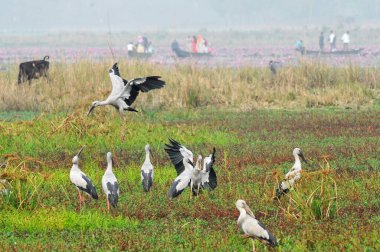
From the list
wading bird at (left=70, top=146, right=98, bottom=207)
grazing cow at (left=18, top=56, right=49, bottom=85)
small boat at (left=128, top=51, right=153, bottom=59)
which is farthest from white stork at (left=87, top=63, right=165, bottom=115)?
small boat at (left=128, top=51, right=153, bottom=59)

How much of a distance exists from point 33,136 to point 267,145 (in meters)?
4.19

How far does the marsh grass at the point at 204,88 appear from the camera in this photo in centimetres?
2403

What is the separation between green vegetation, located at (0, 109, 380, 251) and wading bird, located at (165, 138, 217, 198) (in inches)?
6.9

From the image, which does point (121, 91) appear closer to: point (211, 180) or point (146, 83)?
point (146, 83)

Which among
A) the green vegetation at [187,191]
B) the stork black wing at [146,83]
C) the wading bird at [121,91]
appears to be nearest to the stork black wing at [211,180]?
the green vegetation at [187,191]

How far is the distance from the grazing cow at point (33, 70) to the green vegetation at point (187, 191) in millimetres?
5038

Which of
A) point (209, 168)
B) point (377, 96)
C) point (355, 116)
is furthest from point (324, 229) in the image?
point (377, 96)

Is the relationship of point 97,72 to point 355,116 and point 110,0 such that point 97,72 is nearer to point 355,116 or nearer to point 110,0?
point 355,116

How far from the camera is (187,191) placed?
1272 cm

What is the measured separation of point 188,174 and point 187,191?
3.08ft

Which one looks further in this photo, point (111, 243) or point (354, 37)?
point (354, 37)

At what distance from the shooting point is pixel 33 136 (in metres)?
17.3

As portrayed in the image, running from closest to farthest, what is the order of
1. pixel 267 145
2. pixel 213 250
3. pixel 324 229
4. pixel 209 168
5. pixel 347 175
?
pixel 213 250 < pixel 324 229 < pixel 209 168 < pixel 347 175 < pixel 267 145

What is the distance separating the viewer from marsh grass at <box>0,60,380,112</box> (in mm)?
24031
